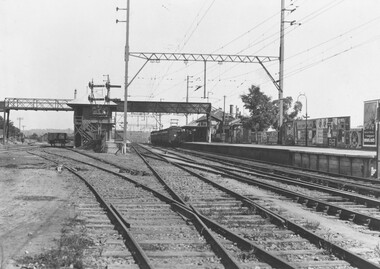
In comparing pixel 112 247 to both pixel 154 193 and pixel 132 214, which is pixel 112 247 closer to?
pixel 132 214

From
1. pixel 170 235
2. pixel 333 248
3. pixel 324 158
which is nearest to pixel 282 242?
pixel 333 248

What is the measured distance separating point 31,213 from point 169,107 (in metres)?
54.1

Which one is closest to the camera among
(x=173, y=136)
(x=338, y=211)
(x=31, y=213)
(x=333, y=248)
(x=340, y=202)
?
(x=333, y=248)

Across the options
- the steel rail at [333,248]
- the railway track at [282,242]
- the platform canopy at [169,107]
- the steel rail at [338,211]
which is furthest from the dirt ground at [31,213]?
the platform canopy at [169,107]

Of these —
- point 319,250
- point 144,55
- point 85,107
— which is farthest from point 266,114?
point 319,250

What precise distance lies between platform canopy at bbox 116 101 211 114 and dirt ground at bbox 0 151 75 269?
45.6 m

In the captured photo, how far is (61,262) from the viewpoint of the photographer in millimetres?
5543

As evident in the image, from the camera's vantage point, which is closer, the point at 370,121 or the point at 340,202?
the point at 340,202

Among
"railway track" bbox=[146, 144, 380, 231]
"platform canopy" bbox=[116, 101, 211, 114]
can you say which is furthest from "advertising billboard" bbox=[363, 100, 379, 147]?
"platform canopy" bbox=[116, 101, 211, 114]

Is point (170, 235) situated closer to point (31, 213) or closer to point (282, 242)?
point (282, 242)

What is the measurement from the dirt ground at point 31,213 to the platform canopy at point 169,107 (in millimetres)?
45593

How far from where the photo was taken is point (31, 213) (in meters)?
9.37

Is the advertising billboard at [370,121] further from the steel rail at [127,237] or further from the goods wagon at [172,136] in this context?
the goods wagon at [172,136]

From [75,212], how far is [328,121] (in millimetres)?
30247
